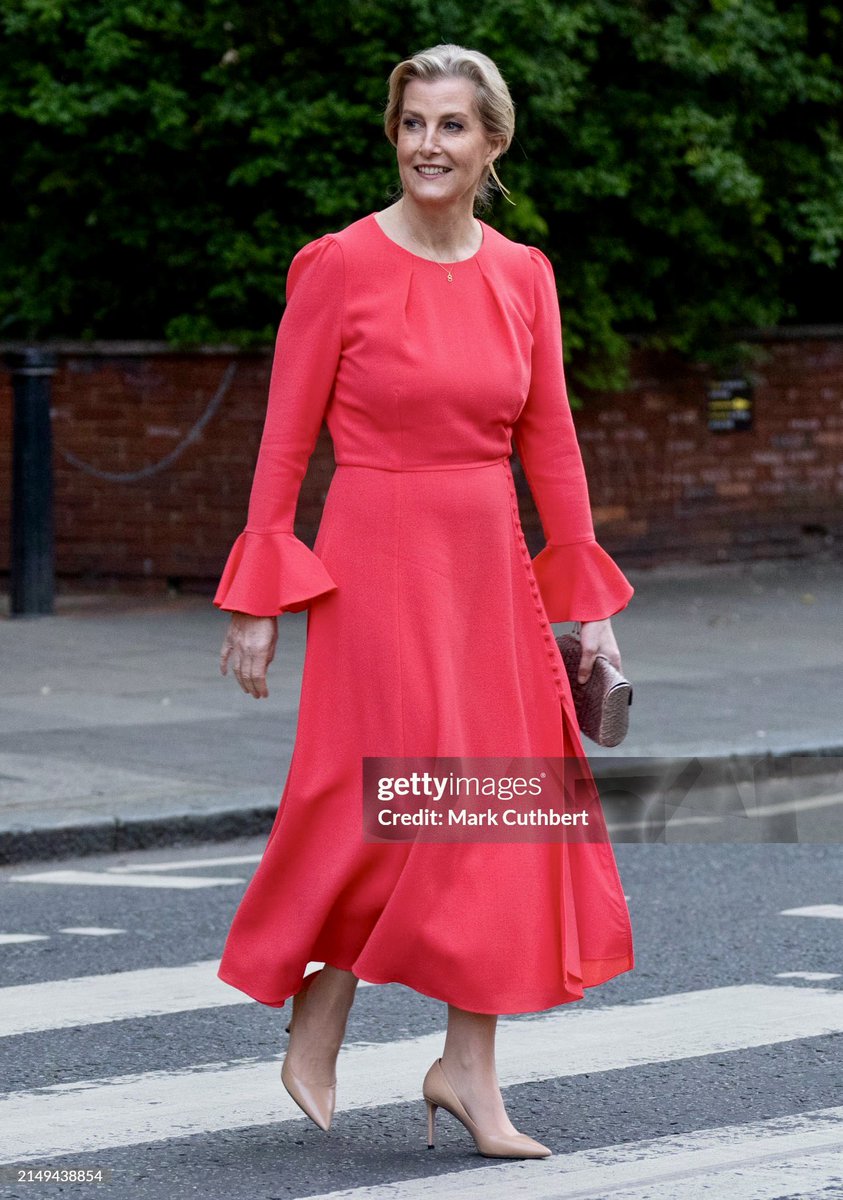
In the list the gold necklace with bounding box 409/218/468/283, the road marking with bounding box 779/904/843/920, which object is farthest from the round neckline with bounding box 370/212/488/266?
the road marking with bounding box 779/904/843/920

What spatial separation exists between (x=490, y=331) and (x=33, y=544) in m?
11.0

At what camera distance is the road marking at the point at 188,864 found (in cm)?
812

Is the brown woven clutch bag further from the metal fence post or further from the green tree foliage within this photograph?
the green tree foliage

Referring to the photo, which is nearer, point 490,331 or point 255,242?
point 490,331

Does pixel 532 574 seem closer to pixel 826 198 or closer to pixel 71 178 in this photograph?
pixel 71 178

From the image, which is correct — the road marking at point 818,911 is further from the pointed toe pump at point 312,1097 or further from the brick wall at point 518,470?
the brick wall at point 518,470

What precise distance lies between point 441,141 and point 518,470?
13067mm

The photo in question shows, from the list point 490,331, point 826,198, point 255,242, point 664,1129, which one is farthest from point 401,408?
point 826,198

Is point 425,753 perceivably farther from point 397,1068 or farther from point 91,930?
point 91,930

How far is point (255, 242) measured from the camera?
16.6 m

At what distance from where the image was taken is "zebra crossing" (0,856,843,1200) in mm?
4160

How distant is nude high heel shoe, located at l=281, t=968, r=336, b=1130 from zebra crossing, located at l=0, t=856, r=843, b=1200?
160mm

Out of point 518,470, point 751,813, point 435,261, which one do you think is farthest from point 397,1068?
point 518,470

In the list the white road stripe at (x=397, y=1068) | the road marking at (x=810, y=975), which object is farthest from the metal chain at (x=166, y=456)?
the white road stripe at (x=397, y=1068)
